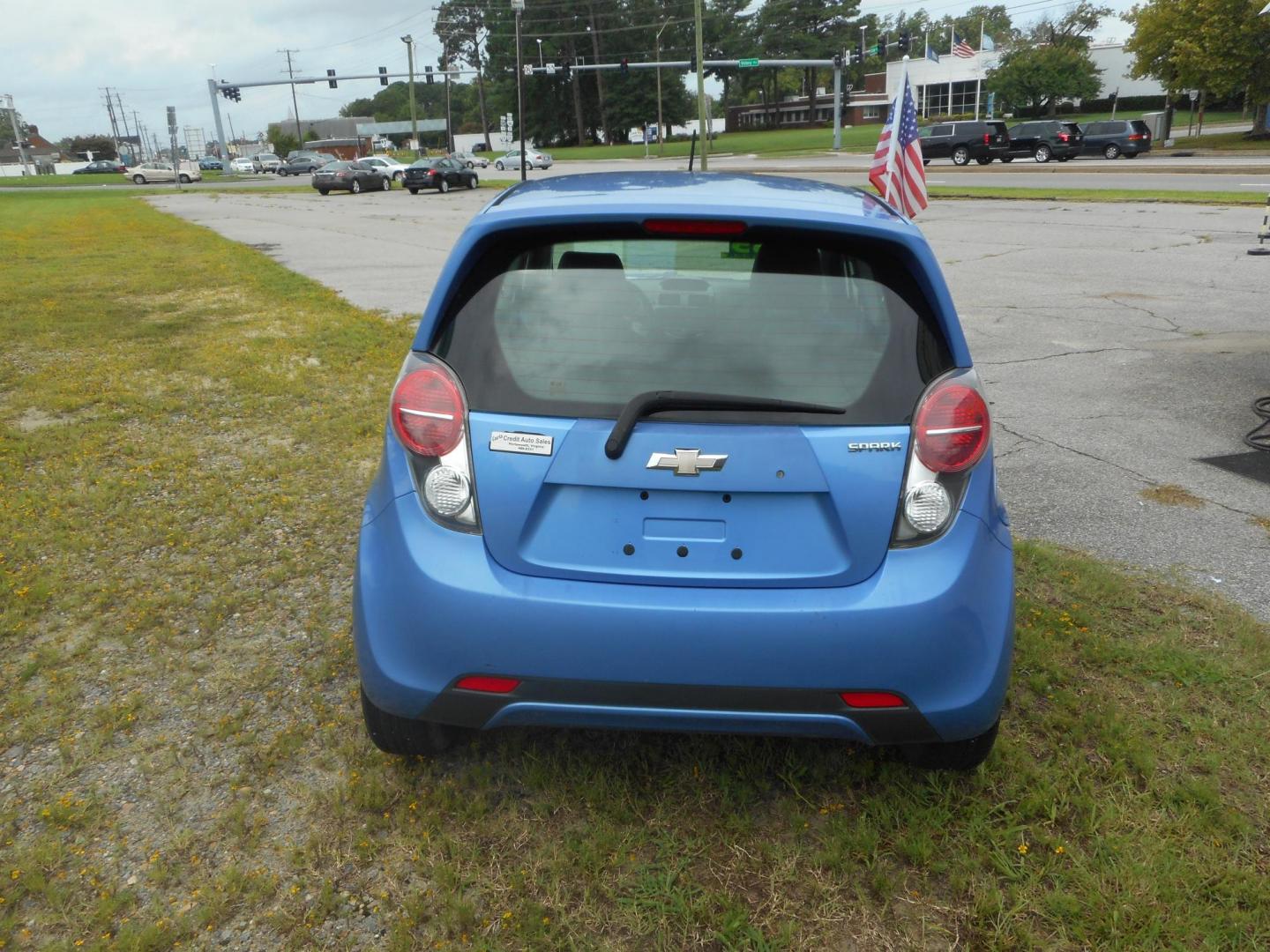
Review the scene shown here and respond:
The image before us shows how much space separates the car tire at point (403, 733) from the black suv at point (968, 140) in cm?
4524

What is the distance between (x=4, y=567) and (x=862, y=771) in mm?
3800

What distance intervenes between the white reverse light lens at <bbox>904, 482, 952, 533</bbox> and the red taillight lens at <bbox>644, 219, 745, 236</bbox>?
0.81 metres

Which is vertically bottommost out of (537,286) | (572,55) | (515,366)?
(515,366)

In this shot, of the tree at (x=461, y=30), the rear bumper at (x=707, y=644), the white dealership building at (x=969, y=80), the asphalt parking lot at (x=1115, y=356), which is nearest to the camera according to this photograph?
the rear bumper at (x=707, y=644)

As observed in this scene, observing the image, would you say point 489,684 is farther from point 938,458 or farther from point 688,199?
point 688,199

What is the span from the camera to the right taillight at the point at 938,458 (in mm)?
2432

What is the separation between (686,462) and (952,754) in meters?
1.16

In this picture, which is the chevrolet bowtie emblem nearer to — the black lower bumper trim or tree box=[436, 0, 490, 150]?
the black lower bumper trim

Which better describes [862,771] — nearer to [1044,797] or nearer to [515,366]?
[1044,797]

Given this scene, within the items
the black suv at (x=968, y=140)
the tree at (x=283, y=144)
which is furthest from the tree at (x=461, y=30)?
the black suv at (x=968, y=140)

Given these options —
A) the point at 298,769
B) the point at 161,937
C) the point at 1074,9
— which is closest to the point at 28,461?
the point at 298,769

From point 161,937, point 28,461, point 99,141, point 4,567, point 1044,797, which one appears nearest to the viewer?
point 161,937

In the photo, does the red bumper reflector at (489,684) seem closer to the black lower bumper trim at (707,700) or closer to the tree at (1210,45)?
the black lower bumper trim at (707,700)

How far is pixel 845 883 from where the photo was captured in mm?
2508
